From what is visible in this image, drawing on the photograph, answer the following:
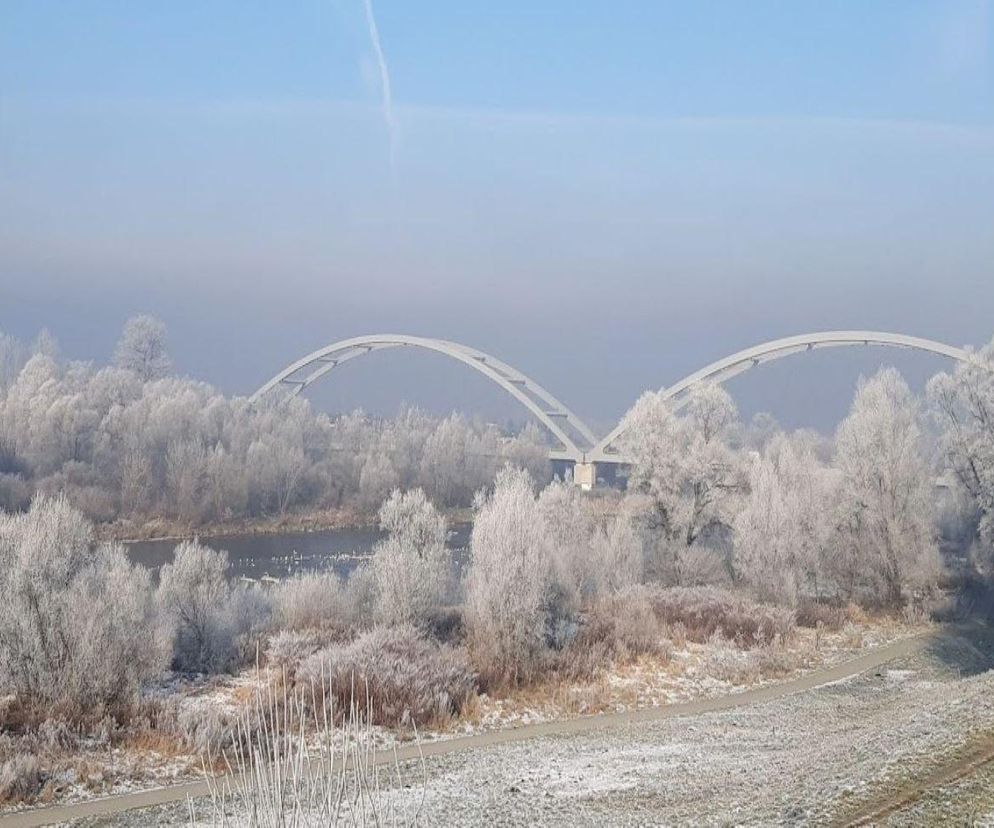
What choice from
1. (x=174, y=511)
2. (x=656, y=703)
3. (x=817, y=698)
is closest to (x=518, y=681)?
(x=656, y=703)

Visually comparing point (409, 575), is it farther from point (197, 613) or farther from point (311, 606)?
point (197, 613)

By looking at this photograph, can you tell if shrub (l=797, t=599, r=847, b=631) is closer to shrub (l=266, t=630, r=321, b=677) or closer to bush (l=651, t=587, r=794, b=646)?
bush (l=651, t=587, r=794, b=646)

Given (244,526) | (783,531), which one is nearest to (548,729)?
(783,531)

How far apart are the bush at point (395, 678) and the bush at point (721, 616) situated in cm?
538

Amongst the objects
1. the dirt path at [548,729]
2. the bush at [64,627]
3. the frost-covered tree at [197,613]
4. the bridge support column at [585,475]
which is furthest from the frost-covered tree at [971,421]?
the bridge support column at [585,475]

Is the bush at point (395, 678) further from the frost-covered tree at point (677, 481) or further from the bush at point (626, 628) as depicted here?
the frost-covered tree at point (677, 481)

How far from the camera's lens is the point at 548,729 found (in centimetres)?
1171

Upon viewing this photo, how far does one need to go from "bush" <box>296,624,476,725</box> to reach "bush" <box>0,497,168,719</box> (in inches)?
80.1

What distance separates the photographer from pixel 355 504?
4197 centimetres

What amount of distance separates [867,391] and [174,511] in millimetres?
25770

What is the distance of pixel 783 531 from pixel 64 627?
14.6m

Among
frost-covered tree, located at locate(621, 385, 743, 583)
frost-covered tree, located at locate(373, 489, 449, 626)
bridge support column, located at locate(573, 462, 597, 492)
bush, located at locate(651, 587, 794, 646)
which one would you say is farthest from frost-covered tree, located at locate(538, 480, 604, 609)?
bridge support column, located at locate(573, 462, 597, 492)

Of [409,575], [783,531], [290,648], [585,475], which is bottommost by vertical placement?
[290,648]

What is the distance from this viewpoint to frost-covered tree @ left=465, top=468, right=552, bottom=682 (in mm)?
13852
